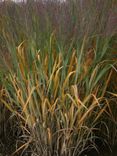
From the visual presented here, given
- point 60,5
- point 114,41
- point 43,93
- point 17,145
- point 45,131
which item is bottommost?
point 17,145

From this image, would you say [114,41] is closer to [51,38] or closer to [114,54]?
[114,54]

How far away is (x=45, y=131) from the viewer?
8.18ft

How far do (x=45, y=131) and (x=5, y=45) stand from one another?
0.76 meters

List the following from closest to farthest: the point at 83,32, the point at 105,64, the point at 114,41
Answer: the point at 83,32, the point at 105,64, the point at 114,41

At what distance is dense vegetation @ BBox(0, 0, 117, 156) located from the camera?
2383 mm

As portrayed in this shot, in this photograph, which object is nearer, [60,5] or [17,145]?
[60,5]

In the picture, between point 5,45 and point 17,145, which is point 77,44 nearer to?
point 5,45

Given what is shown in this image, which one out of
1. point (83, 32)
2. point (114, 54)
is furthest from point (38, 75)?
point (114, 54)

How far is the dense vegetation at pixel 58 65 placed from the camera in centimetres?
238

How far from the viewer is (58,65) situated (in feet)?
7.73

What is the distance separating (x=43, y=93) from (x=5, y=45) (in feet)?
1.72

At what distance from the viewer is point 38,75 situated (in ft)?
7.89

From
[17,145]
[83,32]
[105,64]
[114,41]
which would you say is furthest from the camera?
[17,145]

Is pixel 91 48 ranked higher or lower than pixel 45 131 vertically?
higher
